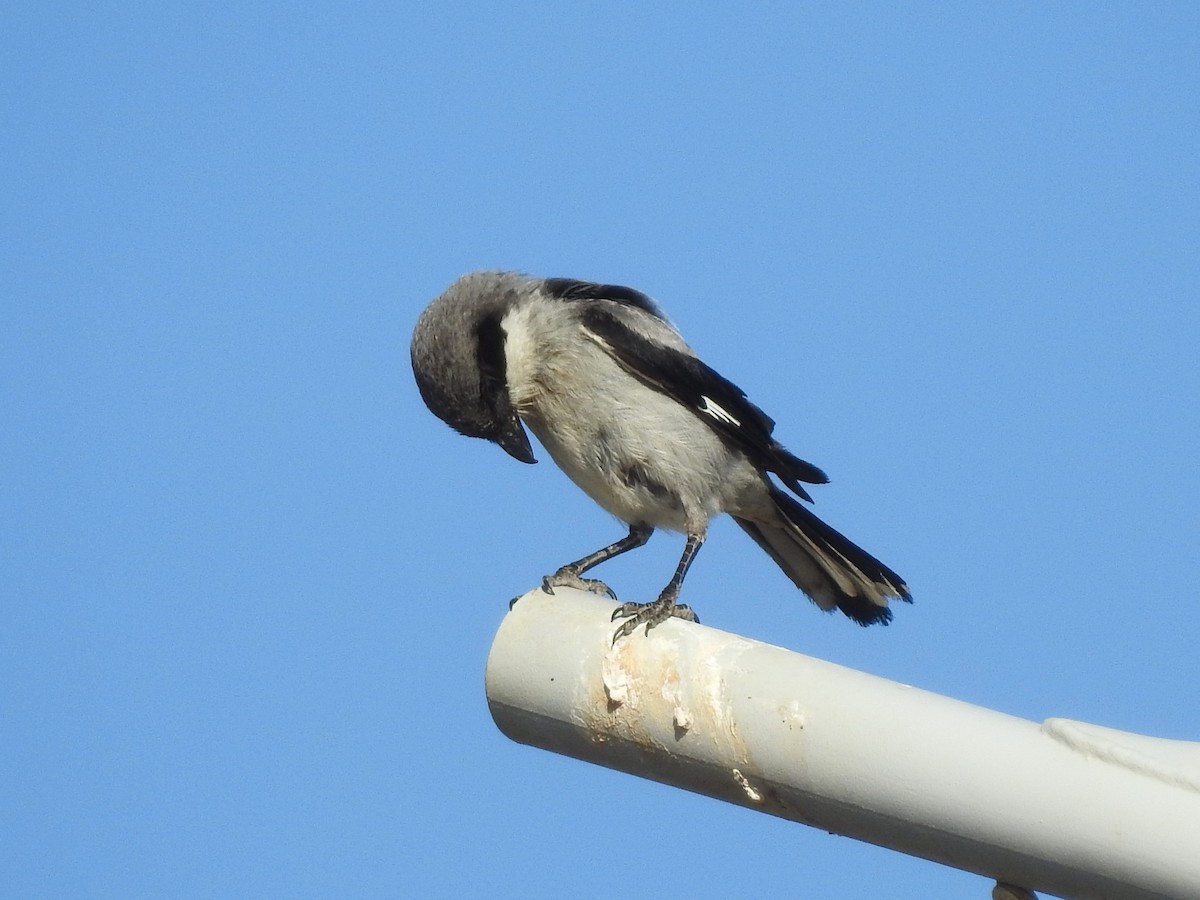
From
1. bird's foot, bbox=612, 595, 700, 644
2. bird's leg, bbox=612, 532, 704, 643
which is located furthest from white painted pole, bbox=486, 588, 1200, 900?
bird's leg, bbox=612, 532, 704, 643

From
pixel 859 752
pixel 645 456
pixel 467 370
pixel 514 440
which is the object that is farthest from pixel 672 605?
pixel 859 752

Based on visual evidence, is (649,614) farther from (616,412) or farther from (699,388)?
(699,388)

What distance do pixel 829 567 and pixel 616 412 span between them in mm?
1059

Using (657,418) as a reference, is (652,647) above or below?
below

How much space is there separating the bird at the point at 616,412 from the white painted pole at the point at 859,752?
6.09 feet

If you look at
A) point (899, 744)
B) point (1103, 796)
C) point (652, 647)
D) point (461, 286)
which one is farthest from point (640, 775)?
point (461, 286)

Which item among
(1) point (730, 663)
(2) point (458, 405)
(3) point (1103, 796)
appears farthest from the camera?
(2) point (458, 405)

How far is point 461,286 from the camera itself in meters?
6.14

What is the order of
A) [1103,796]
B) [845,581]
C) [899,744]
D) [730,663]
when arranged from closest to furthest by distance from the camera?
[1103,796], [899,744], [730,663], [845,581]

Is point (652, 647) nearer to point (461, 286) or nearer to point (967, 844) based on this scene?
point (967, 844)

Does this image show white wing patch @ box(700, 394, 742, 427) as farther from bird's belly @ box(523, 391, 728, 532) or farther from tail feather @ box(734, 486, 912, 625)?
tail feather @ box(734, 486, 912, 625)

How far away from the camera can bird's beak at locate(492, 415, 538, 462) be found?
19.3ft

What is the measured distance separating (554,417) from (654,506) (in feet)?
1.58

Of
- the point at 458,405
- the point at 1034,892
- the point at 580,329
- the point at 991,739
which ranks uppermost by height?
the point at 580,329
